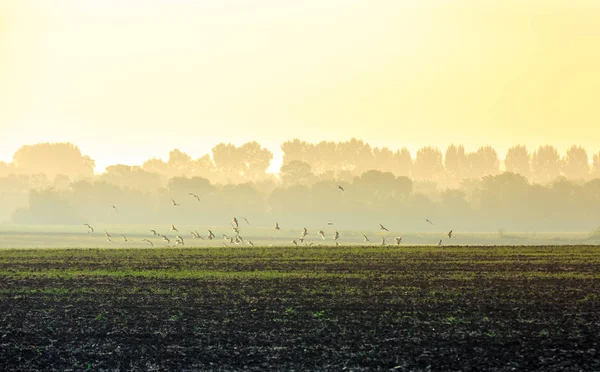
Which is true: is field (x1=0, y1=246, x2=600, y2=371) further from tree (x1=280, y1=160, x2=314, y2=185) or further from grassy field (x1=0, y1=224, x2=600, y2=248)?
tree (x1=280, y1=160, x2=314, y2=185)

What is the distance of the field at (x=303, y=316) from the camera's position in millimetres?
22078

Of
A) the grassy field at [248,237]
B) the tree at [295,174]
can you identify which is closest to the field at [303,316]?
the grassy field at [248,237]

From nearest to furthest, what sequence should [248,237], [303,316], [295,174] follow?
[303,316] < [248,237] < [295,174]

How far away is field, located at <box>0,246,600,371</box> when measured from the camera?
2208cm

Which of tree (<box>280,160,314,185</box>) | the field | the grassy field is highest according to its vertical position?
tree (<box>280,160,314,185</box>)

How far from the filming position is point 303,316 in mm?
29172

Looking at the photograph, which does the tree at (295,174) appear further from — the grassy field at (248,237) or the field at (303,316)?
the field at (303,316)

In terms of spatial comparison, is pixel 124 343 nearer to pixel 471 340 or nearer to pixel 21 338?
pixel 21 338

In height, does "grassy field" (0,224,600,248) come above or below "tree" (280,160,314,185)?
below

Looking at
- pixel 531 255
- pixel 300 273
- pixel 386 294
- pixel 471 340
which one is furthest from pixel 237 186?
pixel 471 340

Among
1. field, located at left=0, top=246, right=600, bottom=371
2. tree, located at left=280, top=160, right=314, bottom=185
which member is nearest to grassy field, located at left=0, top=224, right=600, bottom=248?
Answer: tree, located at left=280, top=160, right=314, bottom=185

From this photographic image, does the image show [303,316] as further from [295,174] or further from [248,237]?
[295,174]

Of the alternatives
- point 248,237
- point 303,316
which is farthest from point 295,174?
point 303,316

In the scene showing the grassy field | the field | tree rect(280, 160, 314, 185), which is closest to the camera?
the field
